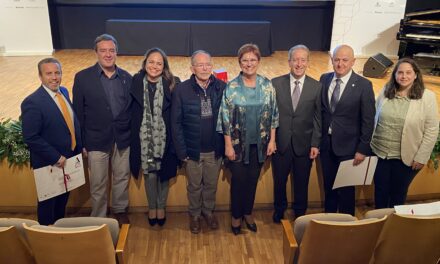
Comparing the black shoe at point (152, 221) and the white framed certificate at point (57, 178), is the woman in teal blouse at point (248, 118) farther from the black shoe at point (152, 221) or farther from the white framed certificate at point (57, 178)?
the white framed certificate at point (57, 178)

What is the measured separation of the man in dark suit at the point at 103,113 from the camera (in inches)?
116

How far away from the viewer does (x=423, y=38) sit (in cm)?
645

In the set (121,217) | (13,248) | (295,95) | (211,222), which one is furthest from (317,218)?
(121,217)

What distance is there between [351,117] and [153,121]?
145 centimetres

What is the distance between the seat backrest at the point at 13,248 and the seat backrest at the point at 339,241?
145 cm

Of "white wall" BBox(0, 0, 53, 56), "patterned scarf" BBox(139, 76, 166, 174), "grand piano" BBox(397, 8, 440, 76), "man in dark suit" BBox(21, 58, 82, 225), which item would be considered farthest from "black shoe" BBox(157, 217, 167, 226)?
"white wall" BBox(0, 0, 53, 56)

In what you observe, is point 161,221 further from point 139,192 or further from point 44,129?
point 44,129

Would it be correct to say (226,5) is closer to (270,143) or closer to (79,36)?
(79,36)

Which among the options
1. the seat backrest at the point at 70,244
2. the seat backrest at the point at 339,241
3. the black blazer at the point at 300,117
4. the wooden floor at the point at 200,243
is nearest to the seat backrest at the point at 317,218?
the seat backrest at the point at 339,241

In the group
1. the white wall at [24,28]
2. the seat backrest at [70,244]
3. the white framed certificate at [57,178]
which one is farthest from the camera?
the white wall at [24,28]

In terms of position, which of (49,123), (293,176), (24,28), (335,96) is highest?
(24,28)

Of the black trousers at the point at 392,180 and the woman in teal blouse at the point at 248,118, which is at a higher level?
the woman in teal blouse at the point at 248,118

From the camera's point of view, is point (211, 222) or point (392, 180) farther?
point (211, 222)

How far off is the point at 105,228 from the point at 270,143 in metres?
1.47
